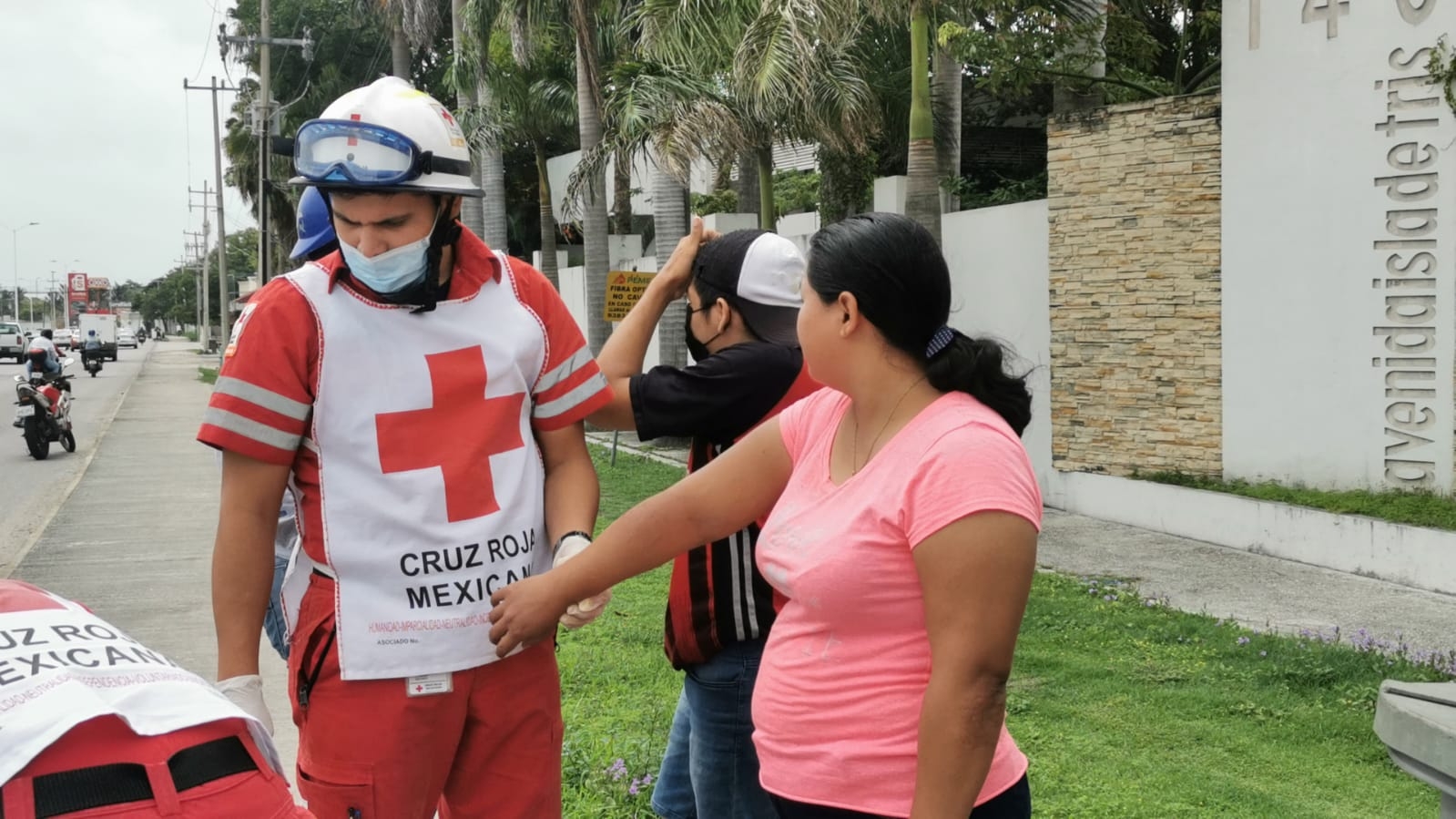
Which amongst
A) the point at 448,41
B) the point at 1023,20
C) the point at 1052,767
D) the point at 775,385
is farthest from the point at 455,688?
the point at 448,41

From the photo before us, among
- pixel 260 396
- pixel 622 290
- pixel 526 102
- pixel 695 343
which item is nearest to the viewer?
pixel 260 396

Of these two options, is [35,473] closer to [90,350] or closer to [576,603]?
[576,603]

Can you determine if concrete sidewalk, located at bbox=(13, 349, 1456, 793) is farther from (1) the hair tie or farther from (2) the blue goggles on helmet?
(1) the hair tie

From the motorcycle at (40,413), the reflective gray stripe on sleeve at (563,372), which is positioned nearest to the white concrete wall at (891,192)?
the reflective gray stripe on sleeve at (563,372)

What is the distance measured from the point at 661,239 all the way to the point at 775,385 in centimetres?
1231

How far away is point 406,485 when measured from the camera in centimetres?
228

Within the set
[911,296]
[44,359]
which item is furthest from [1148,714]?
[44,359]

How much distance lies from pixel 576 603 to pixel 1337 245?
25.6ft

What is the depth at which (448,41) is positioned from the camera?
3097 centimetres

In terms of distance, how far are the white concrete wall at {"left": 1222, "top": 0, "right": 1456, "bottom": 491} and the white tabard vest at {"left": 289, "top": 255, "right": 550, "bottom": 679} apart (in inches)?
297

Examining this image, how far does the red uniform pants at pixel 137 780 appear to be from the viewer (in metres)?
1.44

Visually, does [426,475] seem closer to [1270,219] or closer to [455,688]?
[455,688]

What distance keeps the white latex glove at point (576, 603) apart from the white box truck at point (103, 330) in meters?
54.0

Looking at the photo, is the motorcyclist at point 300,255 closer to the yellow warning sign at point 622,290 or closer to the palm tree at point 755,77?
the palm tree at point 755,77
